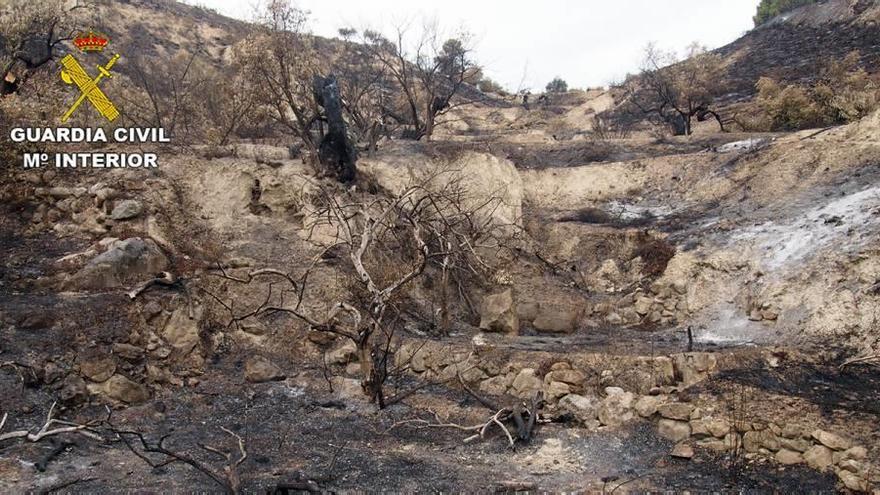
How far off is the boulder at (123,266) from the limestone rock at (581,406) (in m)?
8.62

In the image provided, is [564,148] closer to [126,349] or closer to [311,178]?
[311,178]

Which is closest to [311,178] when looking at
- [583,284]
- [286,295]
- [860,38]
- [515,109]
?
[286,295]

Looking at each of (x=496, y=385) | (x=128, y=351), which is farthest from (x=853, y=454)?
(x=128, y=351)

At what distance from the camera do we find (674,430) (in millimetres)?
8594

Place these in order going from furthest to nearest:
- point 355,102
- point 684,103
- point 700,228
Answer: point 684,103 → point 355,102 → point 700,228

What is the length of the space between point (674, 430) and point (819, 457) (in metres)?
1.83

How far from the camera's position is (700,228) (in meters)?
15.3

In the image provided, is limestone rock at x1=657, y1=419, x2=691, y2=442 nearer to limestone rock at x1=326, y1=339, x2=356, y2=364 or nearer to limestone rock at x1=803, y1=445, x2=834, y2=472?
limestone rock at x1=803, y1=445, x2=834, y2=472

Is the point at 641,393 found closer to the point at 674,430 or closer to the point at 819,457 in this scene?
the point at 674,430

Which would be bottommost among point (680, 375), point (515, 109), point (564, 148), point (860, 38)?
point (680, 375)

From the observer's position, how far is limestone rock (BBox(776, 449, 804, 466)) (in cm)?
759

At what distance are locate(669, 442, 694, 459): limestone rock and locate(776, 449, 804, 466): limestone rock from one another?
1.08 meters

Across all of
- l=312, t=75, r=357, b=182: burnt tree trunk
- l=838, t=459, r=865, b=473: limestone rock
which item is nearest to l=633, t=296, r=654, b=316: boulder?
l=838, t=459, r=865, b=473: limestone rock

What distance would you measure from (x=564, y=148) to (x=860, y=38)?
19.5 metres
